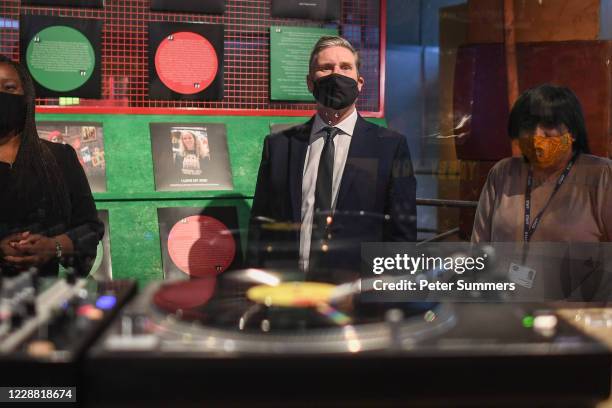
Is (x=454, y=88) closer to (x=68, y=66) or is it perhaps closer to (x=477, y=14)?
(x=477, y=14)

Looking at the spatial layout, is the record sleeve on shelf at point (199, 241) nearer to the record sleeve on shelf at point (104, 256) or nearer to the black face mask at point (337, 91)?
the record sleeve on shelf at point (104, 256)

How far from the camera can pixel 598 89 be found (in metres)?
1.39

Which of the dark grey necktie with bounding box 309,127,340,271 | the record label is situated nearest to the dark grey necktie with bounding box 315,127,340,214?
the dark grey necktie with bounding box 309,127,340,271

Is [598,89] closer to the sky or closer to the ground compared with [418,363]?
closer to the sky

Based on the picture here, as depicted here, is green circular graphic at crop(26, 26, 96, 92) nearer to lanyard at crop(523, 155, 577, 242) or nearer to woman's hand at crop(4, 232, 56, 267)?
woman's hand at crop(4, 232, 56, 267)

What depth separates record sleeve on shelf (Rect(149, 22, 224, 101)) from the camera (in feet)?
4.49

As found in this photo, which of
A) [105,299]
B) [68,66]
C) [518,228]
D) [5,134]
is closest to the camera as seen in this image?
[105,299]

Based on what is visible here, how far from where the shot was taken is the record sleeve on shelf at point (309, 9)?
1.33 meters

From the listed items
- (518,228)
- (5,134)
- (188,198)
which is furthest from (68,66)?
(518,228)

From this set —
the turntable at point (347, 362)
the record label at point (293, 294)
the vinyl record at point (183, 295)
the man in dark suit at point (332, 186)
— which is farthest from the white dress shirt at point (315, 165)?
the turntable at point (347, 362)

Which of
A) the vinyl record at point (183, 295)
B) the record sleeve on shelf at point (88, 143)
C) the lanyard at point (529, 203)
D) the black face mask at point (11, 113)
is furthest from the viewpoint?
the record sleeve on shelf at point (88, 143)

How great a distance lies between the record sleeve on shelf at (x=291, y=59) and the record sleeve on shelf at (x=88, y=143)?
420 mm

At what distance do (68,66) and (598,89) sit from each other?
123 centimetres

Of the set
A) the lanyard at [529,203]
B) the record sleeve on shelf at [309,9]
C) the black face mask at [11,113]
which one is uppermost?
the record sleeve on shelf at [309,9]
